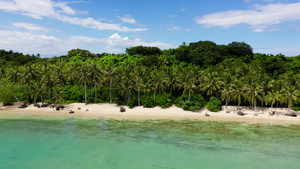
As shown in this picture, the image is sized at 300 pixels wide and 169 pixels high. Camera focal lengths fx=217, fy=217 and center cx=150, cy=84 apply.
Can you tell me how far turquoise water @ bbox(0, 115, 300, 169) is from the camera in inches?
1083

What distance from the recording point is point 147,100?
55.7 metres

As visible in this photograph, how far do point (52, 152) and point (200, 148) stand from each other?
21.4 m

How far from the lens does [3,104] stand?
207ft

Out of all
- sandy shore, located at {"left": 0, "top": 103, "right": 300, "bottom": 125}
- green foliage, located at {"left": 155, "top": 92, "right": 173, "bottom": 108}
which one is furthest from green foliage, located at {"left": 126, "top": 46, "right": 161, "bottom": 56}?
green foliage, located at {"left": 155, "top": 92, "right": 173, "bottom": 108}

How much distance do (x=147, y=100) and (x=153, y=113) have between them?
14.1ft

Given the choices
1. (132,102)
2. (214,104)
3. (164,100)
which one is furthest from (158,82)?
(214,104)

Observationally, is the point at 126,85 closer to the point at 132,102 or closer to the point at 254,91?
the point at 132,102

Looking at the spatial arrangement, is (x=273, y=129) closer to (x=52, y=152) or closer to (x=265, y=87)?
(x=265, y=87)

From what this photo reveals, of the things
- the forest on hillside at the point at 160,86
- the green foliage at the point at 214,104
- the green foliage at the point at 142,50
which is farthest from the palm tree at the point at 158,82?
the green foliage at the point at 142,50

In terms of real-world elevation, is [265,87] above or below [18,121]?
above

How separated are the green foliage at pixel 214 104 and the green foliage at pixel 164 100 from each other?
9.43 meters

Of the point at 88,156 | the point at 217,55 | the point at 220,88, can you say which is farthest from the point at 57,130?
the point at 217,55

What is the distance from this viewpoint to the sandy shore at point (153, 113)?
47375 mm

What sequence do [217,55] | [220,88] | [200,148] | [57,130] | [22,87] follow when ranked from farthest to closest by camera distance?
[217,55] < [22,87] < [220,88] < [57,130] < [200,148]
